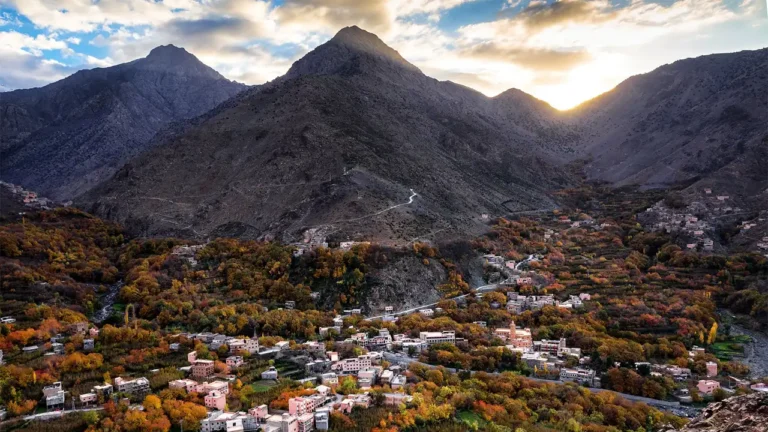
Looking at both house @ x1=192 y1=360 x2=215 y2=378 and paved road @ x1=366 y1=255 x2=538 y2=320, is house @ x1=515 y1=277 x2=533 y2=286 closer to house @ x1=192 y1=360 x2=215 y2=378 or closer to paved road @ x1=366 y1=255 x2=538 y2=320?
paved road @ x1=366 y1=255 x2=538 y2=320

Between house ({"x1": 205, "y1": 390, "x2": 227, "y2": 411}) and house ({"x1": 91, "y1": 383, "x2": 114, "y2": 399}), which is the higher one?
house ({"x1": 91, "y1": 383, "x2": 114, "y2": 399})

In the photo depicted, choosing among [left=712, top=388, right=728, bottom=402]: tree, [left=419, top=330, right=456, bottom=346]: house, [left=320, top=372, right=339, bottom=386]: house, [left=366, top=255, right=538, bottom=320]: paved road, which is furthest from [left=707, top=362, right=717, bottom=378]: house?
[left=320, top=372, right=339, bottom=386]: house

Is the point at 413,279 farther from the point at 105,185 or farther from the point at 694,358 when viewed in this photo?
the point at 105,185

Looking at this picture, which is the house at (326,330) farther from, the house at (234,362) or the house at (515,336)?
the house at (515,336)

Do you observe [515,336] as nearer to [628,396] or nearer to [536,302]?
[536,302]

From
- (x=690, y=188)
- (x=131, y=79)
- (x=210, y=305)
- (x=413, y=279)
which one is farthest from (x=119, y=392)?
(x=131, y=79)

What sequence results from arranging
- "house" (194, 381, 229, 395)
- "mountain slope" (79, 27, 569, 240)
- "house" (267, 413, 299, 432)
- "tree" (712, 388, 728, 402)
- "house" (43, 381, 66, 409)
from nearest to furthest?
1. "house" (267, 413, 299, 432)
2. "house" (43, 381, 66, 409)
3. "house" (194, 381, 229, 395)
4. "tree" (712, 388, 728, 402)
5. "mountain slope" (79, 27, 569, 240)

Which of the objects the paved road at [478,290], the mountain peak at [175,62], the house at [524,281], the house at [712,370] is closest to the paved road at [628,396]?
the house at [712,370]
